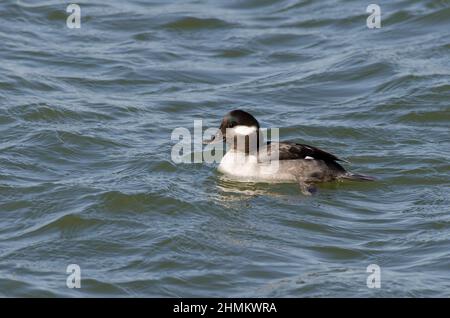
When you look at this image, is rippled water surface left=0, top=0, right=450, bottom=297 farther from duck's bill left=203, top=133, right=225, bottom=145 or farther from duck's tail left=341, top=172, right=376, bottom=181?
duck's bill left=203, top=133, right=225, bottom=145

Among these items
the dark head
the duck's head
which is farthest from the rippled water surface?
the dark head

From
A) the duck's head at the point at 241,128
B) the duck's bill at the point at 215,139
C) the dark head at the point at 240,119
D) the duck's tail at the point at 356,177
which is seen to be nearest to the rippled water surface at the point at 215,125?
the duck's tail at the point at 356,177

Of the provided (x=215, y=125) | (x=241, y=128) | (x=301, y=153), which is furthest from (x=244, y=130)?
(x=215, y=125)

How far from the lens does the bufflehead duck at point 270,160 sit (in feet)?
45.8

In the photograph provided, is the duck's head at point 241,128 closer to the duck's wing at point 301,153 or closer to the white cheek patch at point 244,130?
the white cheek patch at point 244,130

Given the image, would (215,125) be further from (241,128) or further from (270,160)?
(270,160)

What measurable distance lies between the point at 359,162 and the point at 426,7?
7818 mm

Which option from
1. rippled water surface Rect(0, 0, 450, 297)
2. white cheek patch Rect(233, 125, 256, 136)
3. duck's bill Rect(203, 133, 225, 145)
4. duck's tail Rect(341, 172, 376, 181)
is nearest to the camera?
rippled water surface Rect(0, 0, 450, 297)

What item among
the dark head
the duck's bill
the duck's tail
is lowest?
the duck's tail

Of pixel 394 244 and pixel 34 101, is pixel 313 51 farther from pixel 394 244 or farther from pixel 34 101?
pixel 394 244

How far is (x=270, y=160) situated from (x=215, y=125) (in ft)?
7.30

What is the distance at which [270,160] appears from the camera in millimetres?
14070

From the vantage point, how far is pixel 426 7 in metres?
21.7

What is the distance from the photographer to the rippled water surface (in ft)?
37.4
